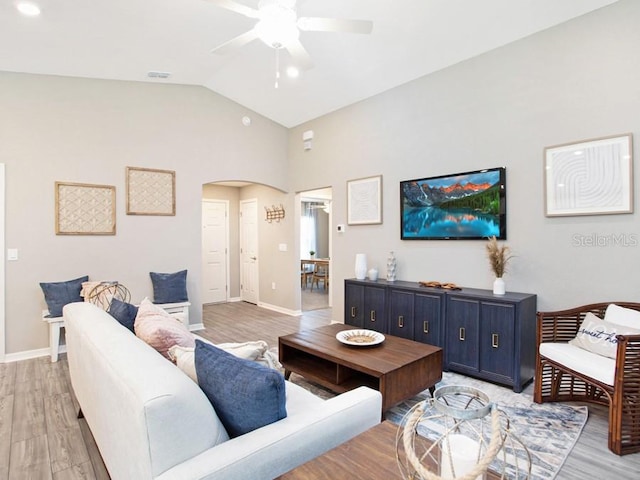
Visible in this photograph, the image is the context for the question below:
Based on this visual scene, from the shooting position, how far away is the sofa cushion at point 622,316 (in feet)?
8.45

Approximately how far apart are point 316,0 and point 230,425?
3.53m

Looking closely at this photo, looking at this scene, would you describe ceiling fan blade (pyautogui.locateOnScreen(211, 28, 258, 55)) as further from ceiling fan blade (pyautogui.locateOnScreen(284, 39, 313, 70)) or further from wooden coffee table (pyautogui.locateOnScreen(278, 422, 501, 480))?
wooden coffee table (pyautogui.locateOnScreen(278, 422, 501, 480))

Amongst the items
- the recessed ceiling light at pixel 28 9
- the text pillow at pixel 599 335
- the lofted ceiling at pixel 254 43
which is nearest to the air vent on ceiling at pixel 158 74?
the lofted ceiling at pixel 254 43

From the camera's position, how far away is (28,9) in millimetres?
3117

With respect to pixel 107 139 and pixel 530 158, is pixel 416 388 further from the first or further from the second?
pixel 107 139

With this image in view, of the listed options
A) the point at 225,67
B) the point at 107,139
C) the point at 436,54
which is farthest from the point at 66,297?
the point at 436,54

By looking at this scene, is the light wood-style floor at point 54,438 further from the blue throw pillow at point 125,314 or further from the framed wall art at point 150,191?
the framed wall art at point 150,191

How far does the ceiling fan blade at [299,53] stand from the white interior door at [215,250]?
4.79m

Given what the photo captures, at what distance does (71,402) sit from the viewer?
9.84 ft

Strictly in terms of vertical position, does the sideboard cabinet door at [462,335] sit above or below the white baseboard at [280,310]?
above

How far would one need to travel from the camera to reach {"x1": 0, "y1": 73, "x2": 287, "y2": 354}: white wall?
4.14 meters

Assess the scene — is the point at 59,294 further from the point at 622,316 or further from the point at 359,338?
the point at 622,316

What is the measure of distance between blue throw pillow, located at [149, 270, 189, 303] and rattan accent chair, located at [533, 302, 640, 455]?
4.16 meters

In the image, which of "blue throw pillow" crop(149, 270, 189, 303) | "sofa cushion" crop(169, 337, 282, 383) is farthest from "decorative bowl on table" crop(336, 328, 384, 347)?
"blue throw pillow" crop(149, 270, 189, 303)
